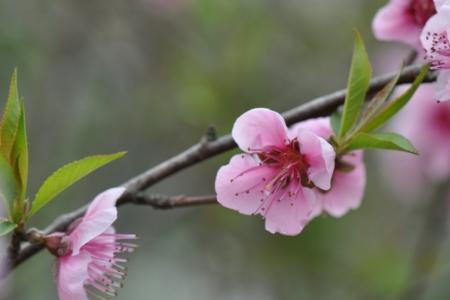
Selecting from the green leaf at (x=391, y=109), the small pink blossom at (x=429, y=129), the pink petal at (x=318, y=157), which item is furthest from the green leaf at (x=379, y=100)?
the small pink blossom at (x=429, y=129)

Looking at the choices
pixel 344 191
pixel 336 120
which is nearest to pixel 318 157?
pixel 336 120

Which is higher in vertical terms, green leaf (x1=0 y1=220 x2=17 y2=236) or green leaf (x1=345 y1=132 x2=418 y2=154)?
green leaf (x1=0 y1=220 x2=17 y2=236)

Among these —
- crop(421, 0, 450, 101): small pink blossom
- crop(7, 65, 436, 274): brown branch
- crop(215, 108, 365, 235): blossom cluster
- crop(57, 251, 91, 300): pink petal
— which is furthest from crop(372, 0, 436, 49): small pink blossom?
crop(57, 251, 91, 300): pink petal

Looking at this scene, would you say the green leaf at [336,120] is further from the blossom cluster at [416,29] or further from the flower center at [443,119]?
the flower center at [443,119]

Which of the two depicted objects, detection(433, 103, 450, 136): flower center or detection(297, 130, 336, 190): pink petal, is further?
detection(433, 103, 450, 136): flower center

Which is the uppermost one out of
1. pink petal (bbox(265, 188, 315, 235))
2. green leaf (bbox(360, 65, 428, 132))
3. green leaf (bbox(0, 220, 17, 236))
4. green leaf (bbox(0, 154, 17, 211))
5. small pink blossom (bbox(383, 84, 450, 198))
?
green leaf (bbox(0, 154, 17, 211))

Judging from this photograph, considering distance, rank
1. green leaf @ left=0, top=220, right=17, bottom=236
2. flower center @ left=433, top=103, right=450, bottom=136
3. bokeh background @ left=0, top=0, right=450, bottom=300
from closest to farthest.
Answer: green leaf @ left=0, top=220, right=17, bottom=236
flower center @ left=433, top=103, right=450, bottom=136
bokeh background @ left=0, top=0, right=450, bottom=300

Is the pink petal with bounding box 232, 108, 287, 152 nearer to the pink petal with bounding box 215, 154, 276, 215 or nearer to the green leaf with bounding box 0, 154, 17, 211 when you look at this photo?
the pink petal with bounding box 215, 154, 276, 215
